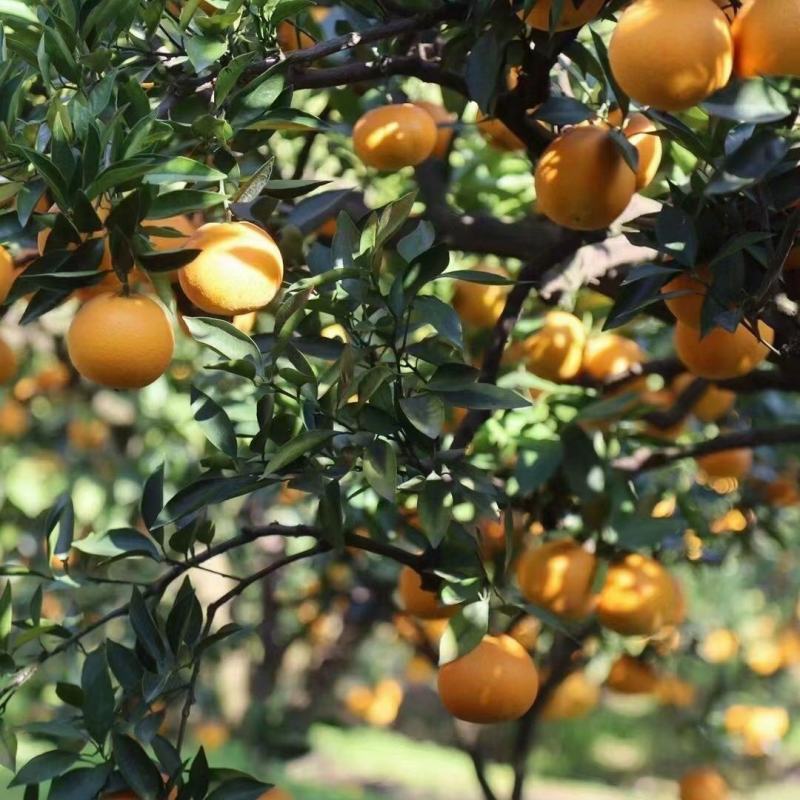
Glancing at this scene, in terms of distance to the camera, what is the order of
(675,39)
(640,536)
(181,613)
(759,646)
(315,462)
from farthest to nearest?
(759,646)
(640,536)
(181,613)
(315,462)
(675,39)

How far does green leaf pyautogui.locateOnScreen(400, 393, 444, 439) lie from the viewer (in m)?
1.03

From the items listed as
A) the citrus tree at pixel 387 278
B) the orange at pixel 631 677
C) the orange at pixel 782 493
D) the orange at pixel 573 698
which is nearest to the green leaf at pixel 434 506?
the citrus tree at pixel 387 278

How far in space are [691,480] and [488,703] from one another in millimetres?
1382

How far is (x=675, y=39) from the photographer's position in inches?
35.1

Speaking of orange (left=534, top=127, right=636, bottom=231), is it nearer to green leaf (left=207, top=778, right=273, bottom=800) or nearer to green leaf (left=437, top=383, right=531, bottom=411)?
green leaf (left=437, top=383, right=531, bottom=411)

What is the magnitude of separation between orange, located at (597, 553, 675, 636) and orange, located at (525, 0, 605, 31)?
0.83 meters

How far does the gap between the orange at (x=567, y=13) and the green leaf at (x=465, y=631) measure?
558 millimetres

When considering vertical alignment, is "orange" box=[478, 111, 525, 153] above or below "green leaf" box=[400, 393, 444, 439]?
below

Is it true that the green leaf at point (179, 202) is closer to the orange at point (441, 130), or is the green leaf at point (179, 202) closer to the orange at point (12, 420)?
the orange at point (441, 130)

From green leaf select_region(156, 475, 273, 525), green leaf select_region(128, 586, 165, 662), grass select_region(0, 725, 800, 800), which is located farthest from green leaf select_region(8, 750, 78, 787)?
grass select_region(0, 725, 800, 800)

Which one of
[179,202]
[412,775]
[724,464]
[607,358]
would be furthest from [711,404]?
[412,775]

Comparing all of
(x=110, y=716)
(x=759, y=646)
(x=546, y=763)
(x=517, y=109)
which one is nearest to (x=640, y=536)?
(x=517, y=109)

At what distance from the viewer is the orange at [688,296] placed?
1109 millimetres

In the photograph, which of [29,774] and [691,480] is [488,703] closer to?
[29,774]
